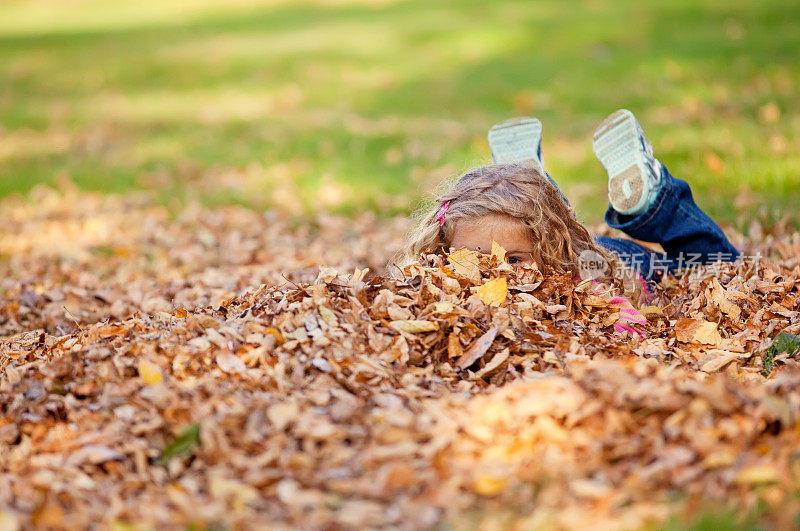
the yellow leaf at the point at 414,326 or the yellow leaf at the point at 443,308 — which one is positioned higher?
the yellow leaf at the point at 443,308

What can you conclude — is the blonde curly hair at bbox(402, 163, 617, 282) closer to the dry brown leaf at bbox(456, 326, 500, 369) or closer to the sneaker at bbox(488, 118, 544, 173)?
the sneaker at bbox(488, 118, 544, 173)

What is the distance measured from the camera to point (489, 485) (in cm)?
212

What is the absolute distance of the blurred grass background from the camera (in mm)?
7316

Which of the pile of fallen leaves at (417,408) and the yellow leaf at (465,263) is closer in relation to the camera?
the pile of fallen leaves at (417,408)

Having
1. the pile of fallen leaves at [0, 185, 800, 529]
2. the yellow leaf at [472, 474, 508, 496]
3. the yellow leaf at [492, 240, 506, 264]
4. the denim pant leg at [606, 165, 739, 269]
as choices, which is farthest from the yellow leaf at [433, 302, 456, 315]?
the denim pant leg at [606, 165, 739, 269]

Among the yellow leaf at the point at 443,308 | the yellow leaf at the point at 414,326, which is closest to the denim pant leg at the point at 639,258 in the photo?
the yellow leaf at the point at 443,308

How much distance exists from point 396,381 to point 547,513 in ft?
2.96

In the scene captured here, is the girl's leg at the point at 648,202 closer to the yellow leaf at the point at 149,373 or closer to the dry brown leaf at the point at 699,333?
the dry brown leaf at the point at 699,333

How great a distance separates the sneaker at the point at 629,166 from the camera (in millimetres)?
4402

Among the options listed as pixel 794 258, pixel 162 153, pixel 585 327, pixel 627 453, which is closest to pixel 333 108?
pixel 162 153

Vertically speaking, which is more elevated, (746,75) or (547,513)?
(746,75)

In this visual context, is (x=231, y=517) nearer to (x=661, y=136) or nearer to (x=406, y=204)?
(x=406, y=204)

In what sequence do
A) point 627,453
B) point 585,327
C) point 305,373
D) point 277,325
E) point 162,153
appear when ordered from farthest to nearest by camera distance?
point 162,153 < point 585,327 < point 277,325 < point 305,373 < point 627,453

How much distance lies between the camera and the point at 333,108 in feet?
39.1
